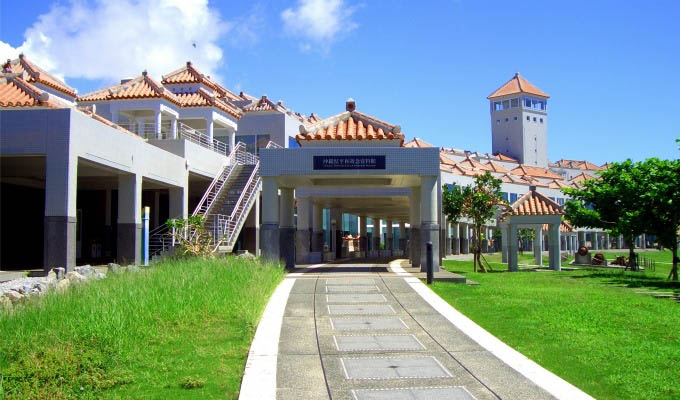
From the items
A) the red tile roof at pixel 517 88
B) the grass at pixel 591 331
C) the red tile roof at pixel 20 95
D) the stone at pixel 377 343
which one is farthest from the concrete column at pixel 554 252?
the red tile roof at pixel 517 88

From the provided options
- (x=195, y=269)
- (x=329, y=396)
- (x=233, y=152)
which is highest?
(x=233, y=152)

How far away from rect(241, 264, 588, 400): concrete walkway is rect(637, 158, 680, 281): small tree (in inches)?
474

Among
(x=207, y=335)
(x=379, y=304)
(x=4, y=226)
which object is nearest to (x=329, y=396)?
(x=207, y=335)

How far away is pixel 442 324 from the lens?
11836 mm

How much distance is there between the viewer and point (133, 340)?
9578 millimetres

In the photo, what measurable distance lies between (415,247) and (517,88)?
4156 inches

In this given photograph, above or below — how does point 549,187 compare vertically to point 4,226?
above

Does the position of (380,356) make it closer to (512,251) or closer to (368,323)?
(368,323)

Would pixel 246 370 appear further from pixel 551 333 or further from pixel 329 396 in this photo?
pixel 551 333

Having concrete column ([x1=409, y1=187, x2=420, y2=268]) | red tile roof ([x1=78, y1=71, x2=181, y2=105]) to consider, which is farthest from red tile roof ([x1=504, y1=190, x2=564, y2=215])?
red tile roof ([x1=78, y1=71, x2=181, y2=105])

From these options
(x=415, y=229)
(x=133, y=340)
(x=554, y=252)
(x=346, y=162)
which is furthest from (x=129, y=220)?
(x=554, y=252)

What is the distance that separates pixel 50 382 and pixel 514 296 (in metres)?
11.0

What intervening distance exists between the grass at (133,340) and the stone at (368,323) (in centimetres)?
151

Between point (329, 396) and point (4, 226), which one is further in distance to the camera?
point (4, 226)
